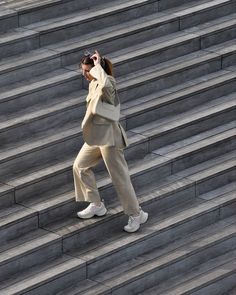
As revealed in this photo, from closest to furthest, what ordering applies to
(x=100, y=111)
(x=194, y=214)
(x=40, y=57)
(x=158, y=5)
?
1. (x=100, y=111)
2. (x=194, y=214)
3. (x=40, y=57)
4. (x=158, y=5)

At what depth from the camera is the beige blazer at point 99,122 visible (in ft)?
40.8

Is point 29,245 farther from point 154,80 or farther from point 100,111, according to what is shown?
point 154,80

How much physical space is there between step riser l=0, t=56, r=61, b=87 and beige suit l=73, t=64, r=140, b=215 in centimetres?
164

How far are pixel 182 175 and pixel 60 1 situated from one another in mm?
2620

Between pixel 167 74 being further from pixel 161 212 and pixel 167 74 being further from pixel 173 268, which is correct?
pixel 173 268

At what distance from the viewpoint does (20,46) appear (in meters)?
14.4

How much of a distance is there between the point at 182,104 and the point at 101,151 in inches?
85.0

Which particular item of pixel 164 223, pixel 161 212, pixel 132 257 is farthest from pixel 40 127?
pixel 132 257

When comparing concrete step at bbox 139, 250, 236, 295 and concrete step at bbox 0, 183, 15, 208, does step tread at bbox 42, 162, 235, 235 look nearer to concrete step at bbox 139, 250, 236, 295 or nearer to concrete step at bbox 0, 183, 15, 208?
concrete step at bbox 0, 183, 15, 208

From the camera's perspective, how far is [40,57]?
1436 cm

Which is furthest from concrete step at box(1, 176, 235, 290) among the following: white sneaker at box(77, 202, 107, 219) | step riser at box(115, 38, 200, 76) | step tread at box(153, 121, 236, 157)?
step riser at box(115, 38, 200, 76)

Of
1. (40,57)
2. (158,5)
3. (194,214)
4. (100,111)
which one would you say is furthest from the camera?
(158,5)

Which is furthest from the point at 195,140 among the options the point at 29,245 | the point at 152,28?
the point at 29,245

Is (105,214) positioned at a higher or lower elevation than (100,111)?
lower
